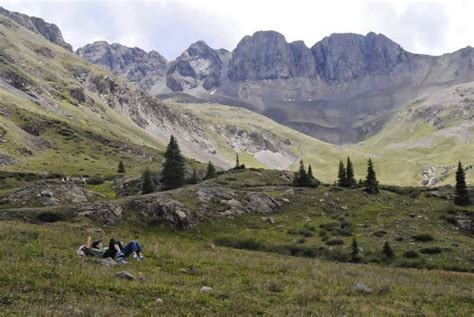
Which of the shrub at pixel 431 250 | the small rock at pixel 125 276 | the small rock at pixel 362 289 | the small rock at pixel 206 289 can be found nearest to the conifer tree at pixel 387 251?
the shrub at pixel 431 250

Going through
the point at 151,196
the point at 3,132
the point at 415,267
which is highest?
the point at 3,132

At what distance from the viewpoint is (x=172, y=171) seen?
302 ft

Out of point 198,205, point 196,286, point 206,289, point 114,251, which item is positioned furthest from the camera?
point 198,205

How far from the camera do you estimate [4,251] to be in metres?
21.0

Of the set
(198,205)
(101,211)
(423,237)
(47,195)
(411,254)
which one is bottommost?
(411,254)

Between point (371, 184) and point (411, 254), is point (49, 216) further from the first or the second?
point (371, 184)

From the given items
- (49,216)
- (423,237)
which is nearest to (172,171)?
(49,216)

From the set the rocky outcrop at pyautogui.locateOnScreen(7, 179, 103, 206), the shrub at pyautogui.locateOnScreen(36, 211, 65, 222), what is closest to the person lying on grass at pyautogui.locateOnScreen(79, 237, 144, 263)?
the shrub at pyautogui.locateOnScreen(36, 211, 65, 222)

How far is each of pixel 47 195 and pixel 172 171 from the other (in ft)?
104

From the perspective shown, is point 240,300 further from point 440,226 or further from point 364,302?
point 440,226

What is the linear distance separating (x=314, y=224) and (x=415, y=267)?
1737 cm

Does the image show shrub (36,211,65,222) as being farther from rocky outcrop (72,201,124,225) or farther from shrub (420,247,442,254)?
shrub (420,247,442,254)

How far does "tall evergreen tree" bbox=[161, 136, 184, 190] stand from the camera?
300ft

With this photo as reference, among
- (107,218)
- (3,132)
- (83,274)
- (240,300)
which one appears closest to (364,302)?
(240,300)
